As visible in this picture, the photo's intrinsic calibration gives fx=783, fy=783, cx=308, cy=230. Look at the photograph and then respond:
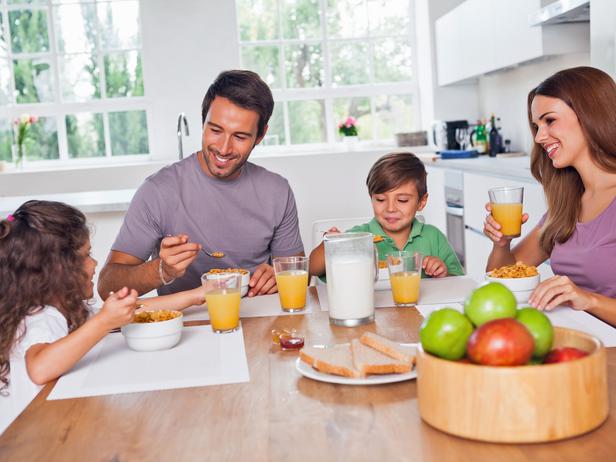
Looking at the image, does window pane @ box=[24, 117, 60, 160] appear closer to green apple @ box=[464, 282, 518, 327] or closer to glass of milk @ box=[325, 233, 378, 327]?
glass of milk @ box=[325, 233, 378, 327]

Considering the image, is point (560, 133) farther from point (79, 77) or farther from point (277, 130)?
point (79, 77)

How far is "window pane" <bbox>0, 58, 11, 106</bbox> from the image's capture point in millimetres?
6234

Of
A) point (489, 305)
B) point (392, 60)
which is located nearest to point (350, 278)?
point (489, 305)

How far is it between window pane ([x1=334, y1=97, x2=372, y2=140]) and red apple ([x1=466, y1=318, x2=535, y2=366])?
572 cm

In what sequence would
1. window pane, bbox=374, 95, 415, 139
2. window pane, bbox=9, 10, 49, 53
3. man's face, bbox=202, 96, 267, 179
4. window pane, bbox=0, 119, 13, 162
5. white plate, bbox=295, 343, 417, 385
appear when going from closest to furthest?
white plate, bbox=295, 343, 417, 385
man's face, bbox=202, 96, 267, 179
window pane, bbox=0, 119, 13, 162
window pane, bbox=9, 10, 49, 53
window pane, bbox=374, 95, 415, 139

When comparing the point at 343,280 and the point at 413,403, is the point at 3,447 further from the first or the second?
the point at 343,280

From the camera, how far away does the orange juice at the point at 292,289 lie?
72.8 inches

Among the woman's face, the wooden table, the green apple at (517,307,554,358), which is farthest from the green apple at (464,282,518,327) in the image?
the woman's face

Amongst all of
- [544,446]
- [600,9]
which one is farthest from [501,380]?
[600,9]

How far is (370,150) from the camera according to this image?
6.13 m

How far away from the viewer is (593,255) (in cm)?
208

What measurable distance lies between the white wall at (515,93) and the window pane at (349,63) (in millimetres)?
1037

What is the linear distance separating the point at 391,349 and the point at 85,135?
5.65 m

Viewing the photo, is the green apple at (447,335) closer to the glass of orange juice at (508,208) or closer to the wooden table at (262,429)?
the wooden table at (262,429)
